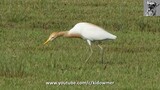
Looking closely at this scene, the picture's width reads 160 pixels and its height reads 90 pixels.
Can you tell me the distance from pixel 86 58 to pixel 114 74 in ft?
4.92

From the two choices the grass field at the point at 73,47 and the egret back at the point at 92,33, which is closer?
the grass field at the point at 73,47

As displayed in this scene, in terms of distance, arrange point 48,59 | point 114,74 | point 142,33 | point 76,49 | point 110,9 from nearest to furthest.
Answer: point 114,74 → point 48,59 → point 76,49 → point 142,33 → point 110,9

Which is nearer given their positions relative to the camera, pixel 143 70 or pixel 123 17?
pixel 143 70

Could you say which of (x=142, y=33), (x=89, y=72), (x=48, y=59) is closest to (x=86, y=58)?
(x=48, y=59)

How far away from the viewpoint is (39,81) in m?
9.86

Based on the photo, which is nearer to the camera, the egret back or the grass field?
the grass field

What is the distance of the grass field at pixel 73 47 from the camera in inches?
398

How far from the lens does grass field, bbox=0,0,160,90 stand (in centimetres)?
1010

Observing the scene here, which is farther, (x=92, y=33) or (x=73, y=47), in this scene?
(x=73, y=47)

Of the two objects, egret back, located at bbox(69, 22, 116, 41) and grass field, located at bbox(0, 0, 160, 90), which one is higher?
egret back, located at bbox(69, 22, 116, 41)

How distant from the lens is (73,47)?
43.0 ft

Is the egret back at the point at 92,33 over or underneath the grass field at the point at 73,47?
over

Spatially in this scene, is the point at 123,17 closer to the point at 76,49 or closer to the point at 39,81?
the point at 76,49

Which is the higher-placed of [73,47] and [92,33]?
[92,33]
